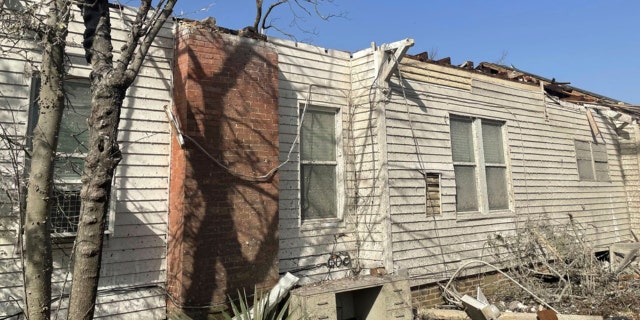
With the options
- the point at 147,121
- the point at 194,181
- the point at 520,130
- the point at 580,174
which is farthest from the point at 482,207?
the point at 147,121

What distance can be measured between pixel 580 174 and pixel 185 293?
9859 mm

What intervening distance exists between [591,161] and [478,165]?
4640mm

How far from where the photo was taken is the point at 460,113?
8.73 m

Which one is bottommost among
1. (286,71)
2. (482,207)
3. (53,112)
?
(482,207)

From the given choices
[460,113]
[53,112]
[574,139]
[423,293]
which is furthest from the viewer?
[574,139]


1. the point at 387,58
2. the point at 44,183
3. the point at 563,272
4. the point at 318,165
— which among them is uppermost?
the point at 387,58

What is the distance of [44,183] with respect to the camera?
385cm

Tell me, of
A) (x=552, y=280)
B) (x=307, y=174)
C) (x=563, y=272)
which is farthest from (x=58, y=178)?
(x=552, y=280)

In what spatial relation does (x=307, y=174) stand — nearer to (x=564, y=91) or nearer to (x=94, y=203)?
(x=94, y=203)

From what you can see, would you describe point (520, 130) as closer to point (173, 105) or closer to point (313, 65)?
point (313, 65)

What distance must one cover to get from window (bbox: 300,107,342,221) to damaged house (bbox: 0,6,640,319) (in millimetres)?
27

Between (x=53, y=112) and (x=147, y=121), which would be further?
(x=147, y=121)

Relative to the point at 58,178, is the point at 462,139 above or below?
above

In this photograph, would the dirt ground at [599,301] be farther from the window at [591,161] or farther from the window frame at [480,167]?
the window at [591,161]
